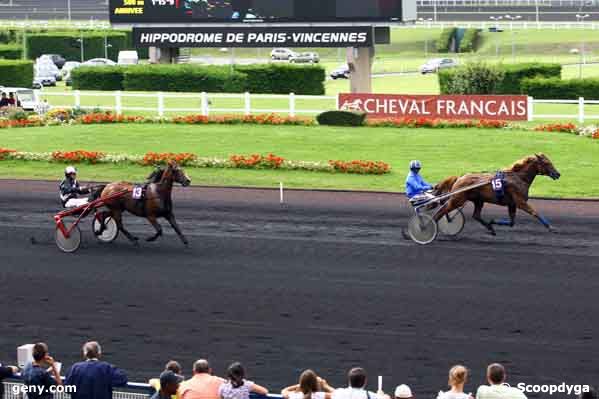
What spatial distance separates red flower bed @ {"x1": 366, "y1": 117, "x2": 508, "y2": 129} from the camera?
101 ft

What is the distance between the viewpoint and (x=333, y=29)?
3656 cm

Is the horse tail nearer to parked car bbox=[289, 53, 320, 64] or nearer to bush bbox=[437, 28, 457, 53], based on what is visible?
parked car bbox=[289, 53, 320, 64]

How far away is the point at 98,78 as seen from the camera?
43188 millimetres

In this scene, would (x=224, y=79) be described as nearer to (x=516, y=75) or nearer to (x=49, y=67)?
(x=516, y=75)

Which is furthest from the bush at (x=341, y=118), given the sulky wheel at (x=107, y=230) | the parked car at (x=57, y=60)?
the parked car at (x=57, y=60)

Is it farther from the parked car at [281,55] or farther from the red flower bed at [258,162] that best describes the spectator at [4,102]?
the parked car at [281,55]

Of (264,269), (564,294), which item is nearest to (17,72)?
(264,269)

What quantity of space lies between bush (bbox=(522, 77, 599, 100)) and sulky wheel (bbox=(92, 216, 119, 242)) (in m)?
20.3

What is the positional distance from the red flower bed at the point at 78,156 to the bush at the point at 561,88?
14.5 metres

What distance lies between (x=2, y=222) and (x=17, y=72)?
84.7ft

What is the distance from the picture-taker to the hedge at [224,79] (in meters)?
41.3

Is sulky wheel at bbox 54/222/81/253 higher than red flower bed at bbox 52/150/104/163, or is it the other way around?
red flower bed at bbox 52/150/104/163

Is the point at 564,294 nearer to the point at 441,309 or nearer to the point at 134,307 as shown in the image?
the point at 441,309

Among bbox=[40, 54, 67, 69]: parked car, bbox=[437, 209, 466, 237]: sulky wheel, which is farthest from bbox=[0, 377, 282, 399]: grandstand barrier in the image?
bbox=[40, 54, 67, 69]: parked car
